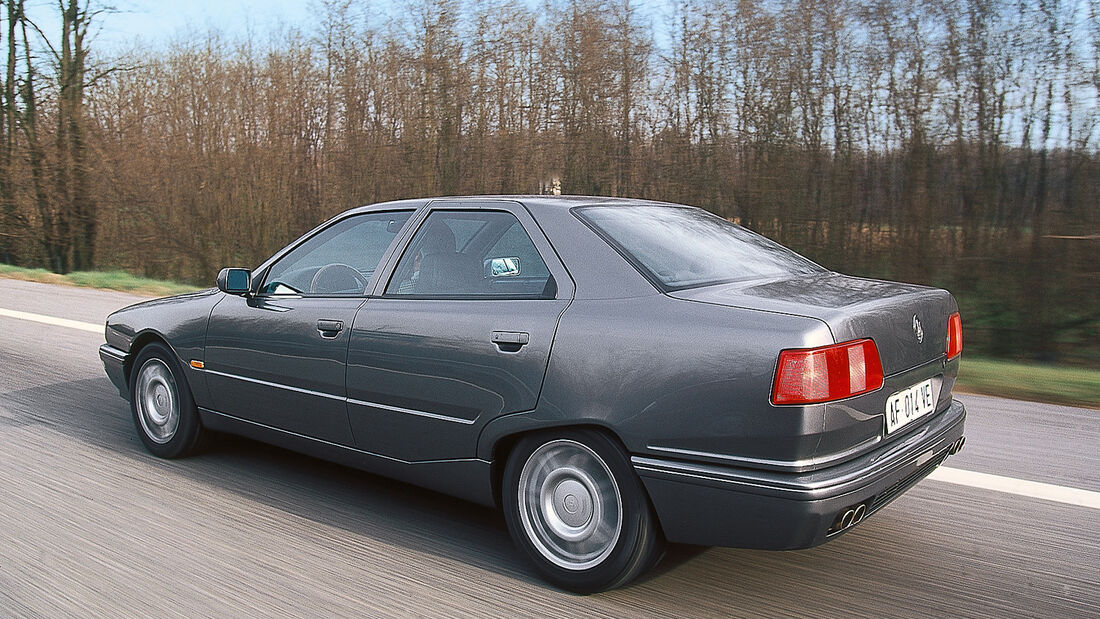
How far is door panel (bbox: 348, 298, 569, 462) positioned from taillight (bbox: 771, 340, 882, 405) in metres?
0.92

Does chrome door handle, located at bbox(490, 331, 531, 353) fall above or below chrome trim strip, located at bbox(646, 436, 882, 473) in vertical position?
above

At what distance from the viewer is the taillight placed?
3018mm

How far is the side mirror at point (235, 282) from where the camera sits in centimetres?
485

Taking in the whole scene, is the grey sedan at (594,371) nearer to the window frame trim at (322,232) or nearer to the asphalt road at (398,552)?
the window frame trim at (322,232)

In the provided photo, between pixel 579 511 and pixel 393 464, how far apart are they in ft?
3.37

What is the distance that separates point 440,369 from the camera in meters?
3.87

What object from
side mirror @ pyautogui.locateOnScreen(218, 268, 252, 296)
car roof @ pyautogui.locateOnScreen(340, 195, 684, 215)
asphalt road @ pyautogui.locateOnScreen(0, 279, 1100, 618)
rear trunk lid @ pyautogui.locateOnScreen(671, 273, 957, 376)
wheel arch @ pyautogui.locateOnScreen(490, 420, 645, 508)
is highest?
car roof @ pyautogui.locateOnScreen(340, 195, 684, 215)

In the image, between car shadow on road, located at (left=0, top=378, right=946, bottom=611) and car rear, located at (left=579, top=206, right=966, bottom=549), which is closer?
car rear, located at (left=579, top=206, right=966, bottom=549)

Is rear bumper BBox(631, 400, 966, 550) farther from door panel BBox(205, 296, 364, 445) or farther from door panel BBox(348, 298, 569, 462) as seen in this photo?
door panel BBox(205, 296, 364, 445)

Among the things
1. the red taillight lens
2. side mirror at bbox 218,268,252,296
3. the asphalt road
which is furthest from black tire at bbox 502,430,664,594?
side mirror at bbox 218,268,252,296

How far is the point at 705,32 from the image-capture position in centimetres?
1188

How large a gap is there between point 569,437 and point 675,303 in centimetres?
63

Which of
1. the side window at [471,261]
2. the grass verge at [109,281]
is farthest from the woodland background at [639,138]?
the side window at [471,261]

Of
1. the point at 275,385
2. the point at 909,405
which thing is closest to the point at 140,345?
the point at 275,385
